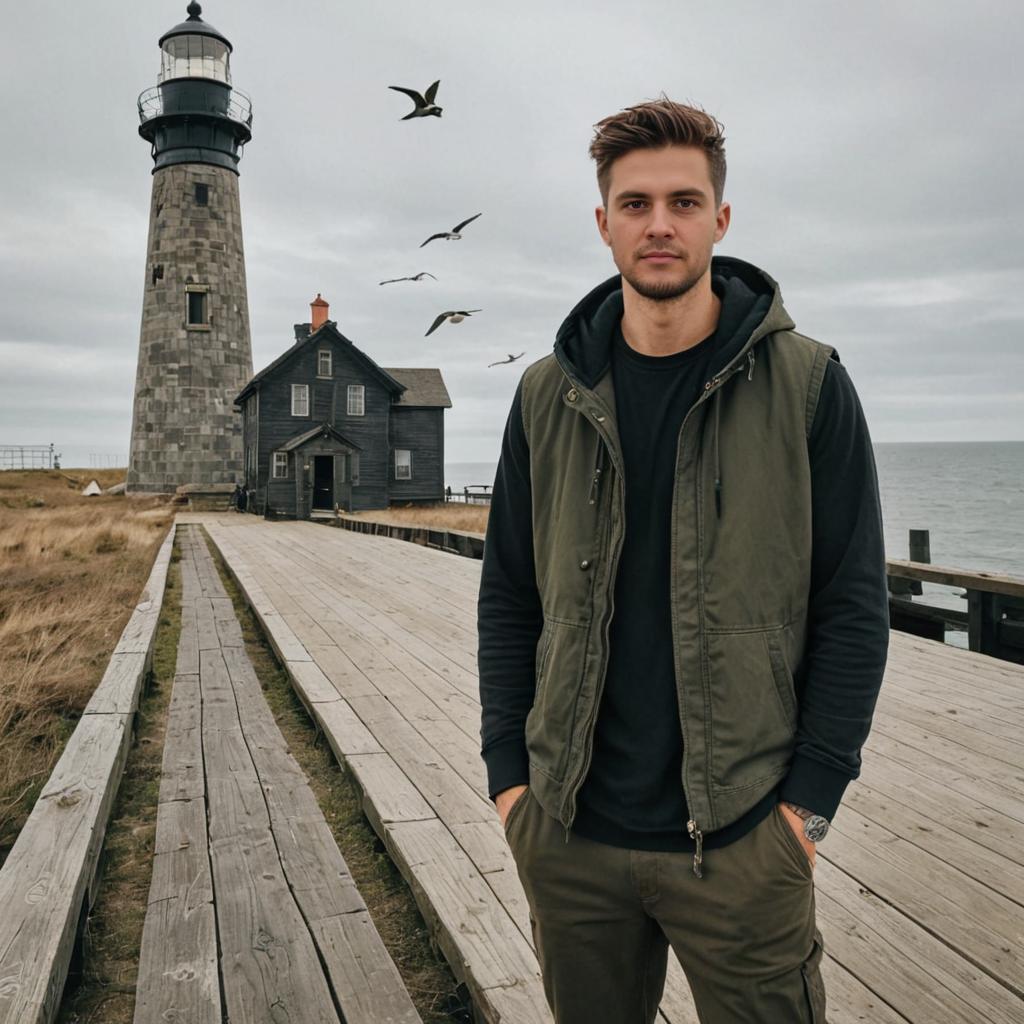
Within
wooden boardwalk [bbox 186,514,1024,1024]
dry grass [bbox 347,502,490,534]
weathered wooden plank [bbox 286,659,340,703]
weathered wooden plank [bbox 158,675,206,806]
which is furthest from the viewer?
dry grass [bbox 347,502,490,534]

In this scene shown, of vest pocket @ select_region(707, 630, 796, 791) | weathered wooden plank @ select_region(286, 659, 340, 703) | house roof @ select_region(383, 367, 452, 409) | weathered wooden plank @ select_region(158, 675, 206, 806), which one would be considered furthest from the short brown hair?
house roof @ select_region(383, 367, 452, 409)

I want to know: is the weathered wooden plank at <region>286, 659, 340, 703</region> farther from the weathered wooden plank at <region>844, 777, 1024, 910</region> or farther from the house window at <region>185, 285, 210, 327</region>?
the house window at <region>185, 285, 210, 327</region>

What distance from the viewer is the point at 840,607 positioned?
5.84 feet

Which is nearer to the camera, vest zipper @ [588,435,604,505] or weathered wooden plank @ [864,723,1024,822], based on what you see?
vest zipper @ [588,435,604,505]

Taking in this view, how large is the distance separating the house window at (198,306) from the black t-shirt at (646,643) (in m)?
36.4

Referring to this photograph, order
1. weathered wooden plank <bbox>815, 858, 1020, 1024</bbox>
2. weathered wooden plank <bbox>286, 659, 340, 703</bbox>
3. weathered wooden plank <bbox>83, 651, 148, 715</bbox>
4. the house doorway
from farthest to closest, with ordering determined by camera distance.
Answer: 1. the house doorway
2. weathered wooden plank <bbox>286, 659, 340, 703</bbox>
3. weathered wooden plank <bbox>83, 651, 148, 715</bbox>
4. weathered wooden plank <bbox>815, 858, 1020, 1024</bbox>

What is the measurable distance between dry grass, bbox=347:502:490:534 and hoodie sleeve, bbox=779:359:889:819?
70.3 feet

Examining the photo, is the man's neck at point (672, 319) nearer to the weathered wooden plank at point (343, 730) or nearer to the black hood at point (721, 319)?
the black hood at point (721, 319)

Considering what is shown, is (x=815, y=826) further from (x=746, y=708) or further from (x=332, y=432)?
(x=332, y=432)

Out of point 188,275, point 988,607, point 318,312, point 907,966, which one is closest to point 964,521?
point 318,312

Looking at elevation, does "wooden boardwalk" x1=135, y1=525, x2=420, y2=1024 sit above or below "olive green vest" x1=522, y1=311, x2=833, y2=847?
below

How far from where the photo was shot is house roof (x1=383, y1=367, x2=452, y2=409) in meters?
38.6

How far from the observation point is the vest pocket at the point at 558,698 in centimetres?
186

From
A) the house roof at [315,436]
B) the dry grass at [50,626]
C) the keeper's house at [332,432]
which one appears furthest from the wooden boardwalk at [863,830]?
the house roof at [315,436]
